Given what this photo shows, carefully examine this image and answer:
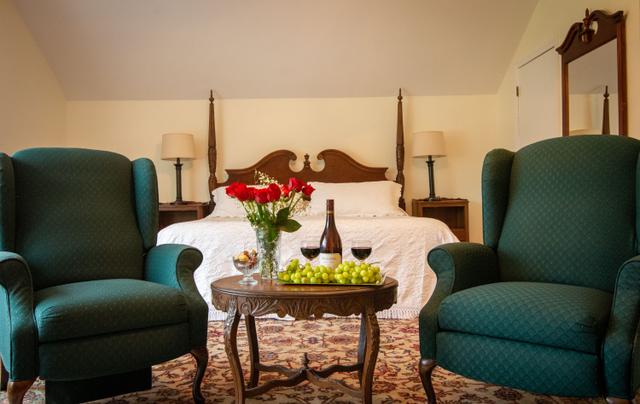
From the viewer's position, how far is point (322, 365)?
109 inches

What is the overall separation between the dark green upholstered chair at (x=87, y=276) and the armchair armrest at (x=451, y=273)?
34.1 inches

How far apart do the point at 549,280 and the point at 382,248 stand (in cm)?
158

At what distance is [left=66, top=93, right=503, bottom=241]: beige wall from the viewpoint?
588cm

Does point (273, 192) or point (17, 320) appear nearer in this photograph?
point (17, 320)

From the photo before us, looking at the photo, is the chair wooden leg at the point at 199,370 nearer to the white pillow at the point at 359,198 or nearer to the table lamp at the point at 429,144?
the white pillow at the point at 359,198

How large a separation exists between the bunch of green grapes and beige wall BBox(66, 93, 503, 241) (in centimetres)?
382

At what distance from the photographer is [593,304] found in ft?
6.21

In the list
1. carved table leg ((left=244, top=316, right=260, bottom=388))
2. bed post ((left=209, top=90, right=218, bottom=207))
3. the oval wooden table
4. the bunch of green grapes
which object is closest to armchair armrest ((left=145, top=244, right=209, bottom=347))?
the oval wooden table

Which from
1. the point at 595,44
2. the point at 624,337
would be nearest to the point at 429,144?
the point at 595,44

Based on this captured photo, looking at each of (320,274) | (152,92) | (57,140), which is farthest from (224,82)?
(320,274)

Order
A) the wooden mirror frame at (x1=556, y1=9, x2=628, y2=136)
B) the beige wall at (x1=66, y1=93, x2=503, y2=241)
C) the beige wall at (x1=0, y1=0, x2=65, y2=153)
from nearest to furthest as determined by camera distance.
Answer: the wooden mirror frame at (x1=556, y1=9, x2=628, y2=136) < the beige wall at (x1=0, y1=0, x2=65, y2=153) < the beige wall at (x1=66, y1=93, x2=503, y2=241)

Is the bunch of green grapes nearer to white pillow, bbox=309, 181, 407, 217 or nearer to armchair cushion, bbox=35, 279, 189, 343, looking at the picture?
armchair cushion, bbox=35, 279, 189, 343

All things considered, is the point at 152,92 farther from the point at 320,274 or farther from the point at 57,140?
the point at 320,274

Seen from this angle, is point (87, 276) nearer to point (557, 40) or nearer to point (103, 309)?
point (103, 309)
